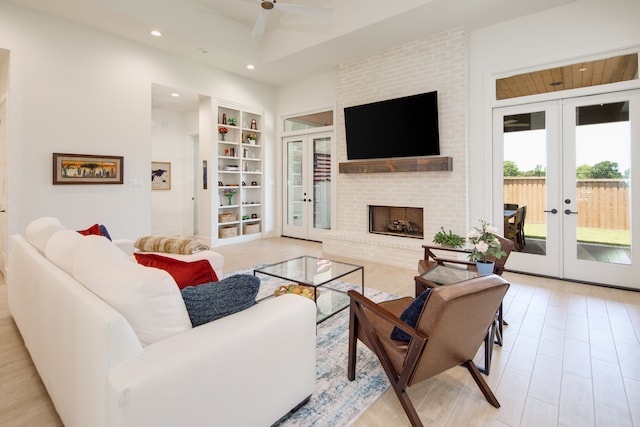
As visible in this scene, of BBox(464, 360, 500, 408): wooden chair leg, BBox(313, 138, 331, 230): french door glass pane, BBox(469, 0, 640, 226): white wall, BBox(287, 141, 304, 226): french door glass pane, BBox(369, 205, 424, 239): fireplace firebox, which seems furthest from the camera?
BBox(287, 141, 304, 226): french door glass pane

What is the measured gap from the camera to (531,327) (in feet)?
9.45

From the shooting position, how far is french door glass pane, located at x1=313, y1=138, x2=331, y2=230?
6.84 metres

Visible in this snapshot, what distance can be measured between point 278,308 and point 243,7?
16.7 ft

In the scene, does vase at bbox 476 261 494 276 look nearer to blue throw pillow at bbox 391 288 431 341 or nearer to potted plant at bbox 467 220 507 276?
potted plant at bbox 467 220 507 276

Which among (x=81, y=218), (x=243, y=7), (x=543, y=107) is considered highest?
(x=243, y=7)

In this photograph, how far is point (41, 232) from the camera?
97.2 inches

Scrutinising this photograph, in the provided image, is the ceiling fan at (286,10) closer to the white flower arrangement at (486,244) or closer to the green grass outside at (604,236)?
the white flower arrangement at (486,244)

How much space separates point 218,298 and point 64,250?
107cm

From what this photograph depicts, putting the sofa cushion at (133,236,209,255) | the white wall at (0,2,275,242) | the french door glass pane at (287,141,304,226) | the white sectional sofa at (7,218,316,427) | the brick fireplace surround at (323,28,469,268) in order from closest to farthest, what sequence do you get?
the white sectional sofa at (7,218,316,427) < the sofa cushion at (133,236,209,255) < the white wall at (0,2,275,242) < the brick fireplace surround at (323,28,469,268) < the french door glass pane at (287,141,304,226)

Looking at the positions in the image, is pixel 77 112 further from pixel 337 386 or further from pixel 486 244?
pixel 486 244

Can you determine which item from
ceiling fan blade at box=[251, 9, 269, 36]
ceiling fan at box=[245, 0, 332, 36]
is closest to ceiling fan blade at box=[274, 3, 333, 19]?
ceiling fan at box=[245, 0, 332, 36]

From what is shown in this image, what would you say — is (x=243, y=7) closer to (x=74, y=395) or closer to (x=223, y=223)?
(x=223, y=223)

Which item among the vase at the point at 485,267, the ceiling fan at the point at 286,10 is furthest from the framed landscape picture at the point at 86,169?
the vase at the point at 485,267

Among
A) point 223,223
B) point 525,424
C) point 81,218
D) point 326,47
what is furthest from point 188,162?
point 525,424
